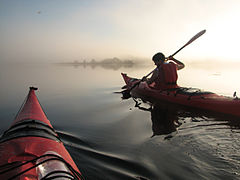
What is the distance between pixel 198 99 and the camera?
5.88m

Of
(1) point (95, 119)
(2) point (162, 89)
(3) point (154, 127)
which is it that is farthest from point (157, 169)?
(2) point (162, 89)

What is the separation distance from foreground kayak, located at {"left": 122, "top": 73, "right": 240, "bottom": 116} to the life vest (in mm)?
247

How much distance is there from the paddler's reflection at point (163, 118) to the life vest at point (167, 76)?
939 mm

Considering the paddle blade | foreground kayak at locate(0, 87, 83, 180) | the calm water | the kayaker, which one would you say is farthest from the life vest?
foreground kayak at locate(0, 87, 83, 180)

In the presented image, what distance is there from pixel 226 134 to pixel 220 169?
1.55m

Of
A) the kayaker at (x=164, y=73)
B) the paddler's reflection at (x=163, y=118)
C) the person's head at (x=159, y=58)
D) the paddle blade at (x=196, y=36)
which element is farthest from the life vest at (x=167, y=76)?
the paddle blade at (x=196, y=36)

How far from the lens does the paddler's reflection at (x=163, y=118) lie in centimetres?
438

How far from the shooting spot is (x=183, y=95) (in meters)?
6.34

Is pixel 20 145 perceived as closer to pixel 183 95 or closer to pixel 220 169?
pixel 220 169

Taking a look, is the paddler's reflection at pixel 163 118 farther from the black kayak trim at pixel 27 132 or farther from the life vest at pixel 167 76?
the black kayak trim at pixel 27 132

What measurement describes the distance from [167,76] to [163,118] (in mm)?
2124

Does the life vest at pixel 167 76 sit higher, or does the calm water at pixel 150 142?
the life vest at pixel 167 76

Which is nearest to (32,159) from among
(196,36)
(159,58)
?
(159,58)

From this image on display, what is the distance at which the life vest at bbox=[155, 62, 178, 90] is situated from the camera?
663 centimetres
